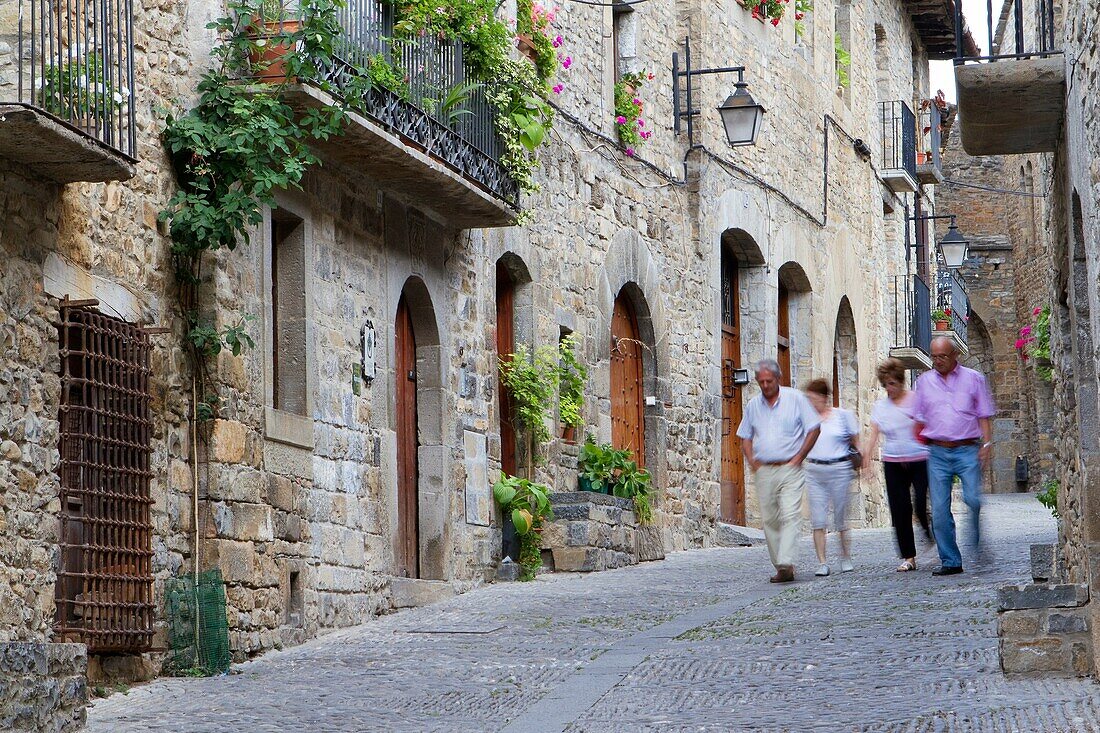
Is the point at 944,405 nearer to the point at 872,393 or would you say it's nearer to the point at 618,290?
the point at 618,290

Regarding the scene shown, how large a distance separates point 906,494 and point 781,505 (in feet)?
2.65

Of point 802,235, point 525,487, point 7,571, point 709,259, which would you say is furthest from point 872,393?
point 7,571

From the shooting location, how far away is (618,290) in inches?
613

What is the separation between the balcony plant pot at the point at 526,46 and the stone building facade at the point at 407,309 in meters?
0.27

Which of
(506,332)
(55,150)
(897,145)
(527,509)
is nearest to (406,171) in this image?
(506,332)

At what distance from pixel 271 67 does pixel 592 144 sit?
5.75m

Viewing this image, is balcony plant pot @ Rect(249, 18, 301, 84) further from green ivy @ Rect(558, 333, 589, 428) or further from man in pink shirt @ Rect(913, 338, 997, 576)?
green ivy @ Rect(558, 333, 589, 428)

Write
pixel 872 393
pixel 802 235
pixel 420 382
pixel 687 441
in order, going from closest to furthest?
pixel 420 382 → pixel 687 441 → pixel 802 235 → pixel 872 393

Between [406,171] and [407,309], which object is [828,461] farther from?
[406,171]

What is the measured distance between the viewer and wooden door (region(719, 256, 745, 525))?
1855cm

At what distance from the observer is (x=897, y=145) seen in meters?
24.7

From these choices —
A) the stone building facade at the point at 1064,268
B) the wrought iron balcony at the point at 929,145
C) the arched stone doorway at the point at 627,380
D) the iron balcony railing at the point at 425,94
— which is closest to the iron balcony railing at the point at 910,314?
the wrought iron balcony at the point at 929,145

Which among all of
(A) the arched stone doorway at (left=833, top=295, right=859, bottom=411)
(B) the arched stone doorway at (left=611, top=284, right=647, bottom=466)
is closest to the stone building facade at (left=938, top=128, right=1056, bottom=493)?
(A) the arched stone doorway at (left=833, top=295, right=859, bottom=411)

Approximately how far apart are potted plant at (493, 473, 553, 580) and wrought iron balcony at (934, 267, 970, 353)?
1499 cm
